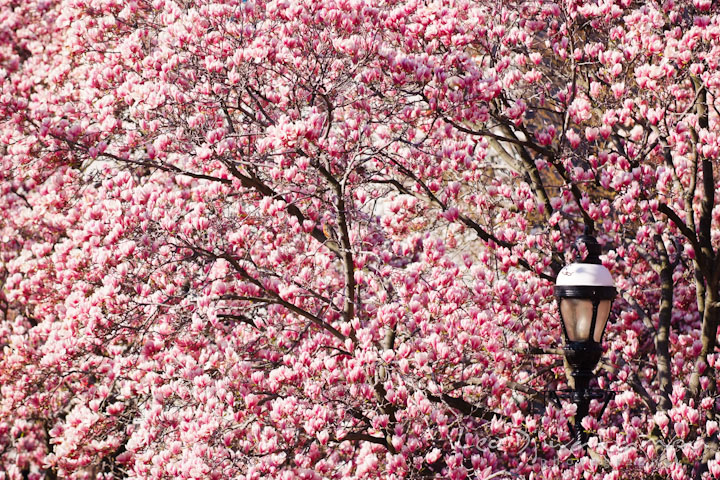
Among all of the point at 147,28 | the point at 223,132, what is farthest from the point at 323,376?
the point at 147,28


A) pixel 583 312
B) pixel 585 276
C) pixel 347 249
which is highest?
pixel 347 249

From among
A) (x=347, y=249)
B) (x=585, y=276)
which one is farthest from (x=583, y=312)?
(x=347, y=249)

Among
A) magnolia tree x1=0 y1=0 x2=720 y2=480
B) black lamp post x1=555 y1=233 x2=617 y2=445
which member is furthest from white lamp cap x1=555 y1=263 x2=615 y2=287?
magnolia tree x1=0 y1=0 x2=720 y2=480

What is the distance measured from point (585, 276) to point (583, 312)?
246 millimetres

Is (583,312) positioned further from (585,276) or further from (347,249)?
(347,249)

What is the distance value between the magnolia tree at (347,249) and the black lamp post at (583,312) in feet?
2.34

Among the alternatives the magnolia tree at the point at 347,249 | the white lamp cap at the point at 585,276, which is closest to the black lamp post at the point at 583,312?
the white lamp cap at the point at 585,276

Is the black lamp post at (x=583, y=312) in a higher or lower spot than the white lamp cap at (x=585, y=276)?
lower

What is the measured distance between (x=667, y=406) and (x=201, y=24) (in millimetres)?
5255

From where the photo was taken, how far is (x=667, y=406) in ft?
24.2

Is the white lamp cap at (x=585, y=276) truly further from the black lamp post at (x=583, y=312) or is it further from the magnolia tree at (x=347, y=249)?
the magnolia tree at (x=347, y=249)

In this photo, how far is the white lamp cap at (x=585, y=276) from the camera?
5.56m

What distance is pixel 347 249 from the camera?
6430 mm

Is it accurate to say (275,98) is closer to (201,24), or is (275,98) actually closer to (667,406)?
(201,24)
